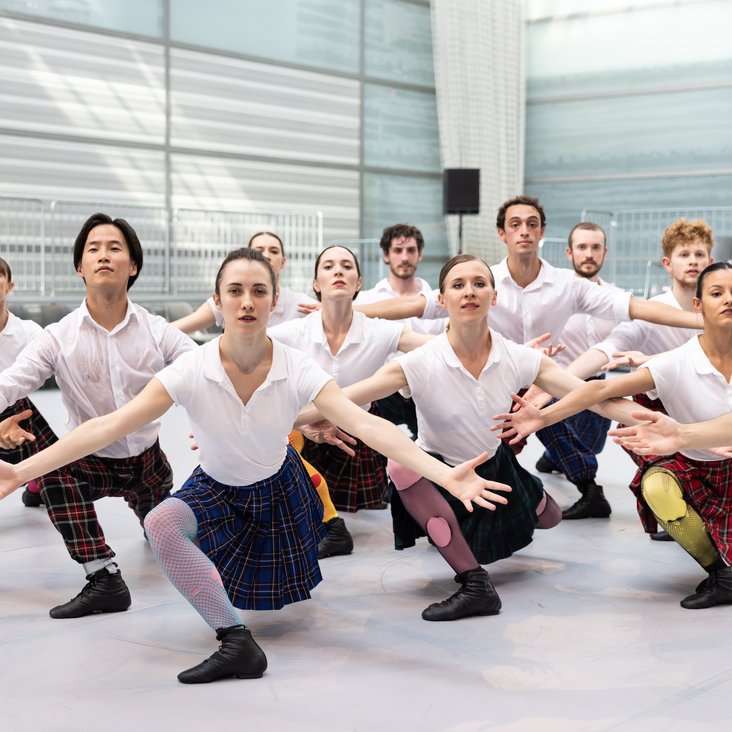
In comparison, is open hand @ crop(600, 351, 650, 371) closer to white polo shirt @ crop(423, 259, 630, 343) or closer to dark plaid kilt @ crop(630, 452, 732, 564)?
dark plaid kilt @ crop(630, 452, 732, 564)

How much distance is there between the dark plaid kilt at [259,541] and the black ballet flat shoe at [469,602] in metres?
0.37

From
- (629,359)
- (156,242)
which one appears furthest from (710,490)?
(156,242)

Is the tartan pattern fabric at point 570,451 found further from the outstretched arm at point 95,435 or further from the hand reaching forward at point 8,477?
the hand reaching forward at point 8,477

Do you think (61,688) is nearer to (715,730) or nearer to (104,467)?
(104,467)

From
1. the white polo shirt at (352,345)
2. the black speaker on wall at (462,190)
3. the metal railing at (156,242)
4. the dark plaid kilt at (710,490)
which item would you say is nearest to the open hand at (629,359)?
the dark plaid kilt at (710,490)

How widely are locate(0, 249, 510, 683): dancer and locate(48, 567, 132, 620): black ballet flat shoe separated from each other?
1.31ft

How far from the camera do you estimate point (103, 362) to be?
10.4 ft

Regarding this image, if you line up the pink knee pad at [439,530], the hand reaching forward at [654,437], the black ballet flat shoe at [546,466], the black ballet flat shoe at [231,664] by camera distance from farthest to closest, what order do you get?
the black ballet flat shoe at [546,466], the pink knee pad at [439,530], the hand reaching forward at [654,437], the black ballet flat shoe at [231,664]

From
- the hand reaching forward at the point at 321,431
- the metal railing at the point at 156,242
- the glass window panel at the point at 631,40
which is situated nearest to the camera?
the hand reaching forward at the point at 321,431

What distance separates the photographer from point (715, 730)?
214 centimetres

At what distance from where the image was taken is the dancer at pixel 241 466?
251 cm

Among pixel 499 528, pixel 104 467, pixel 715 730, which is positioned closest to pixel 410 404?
pixel 499 528

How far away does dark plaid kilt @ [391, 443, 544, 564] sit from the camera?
313 centimetres

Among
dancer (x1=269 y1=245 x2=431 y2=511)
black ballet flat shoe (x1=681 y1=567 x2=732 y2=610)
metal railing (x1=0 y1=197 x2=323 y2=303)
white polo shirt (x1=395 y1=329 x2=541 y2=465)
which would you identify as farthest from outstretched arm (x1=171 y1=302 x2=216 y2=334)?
metal railing (x1=0 y1=197 x2=323 y2=303)
